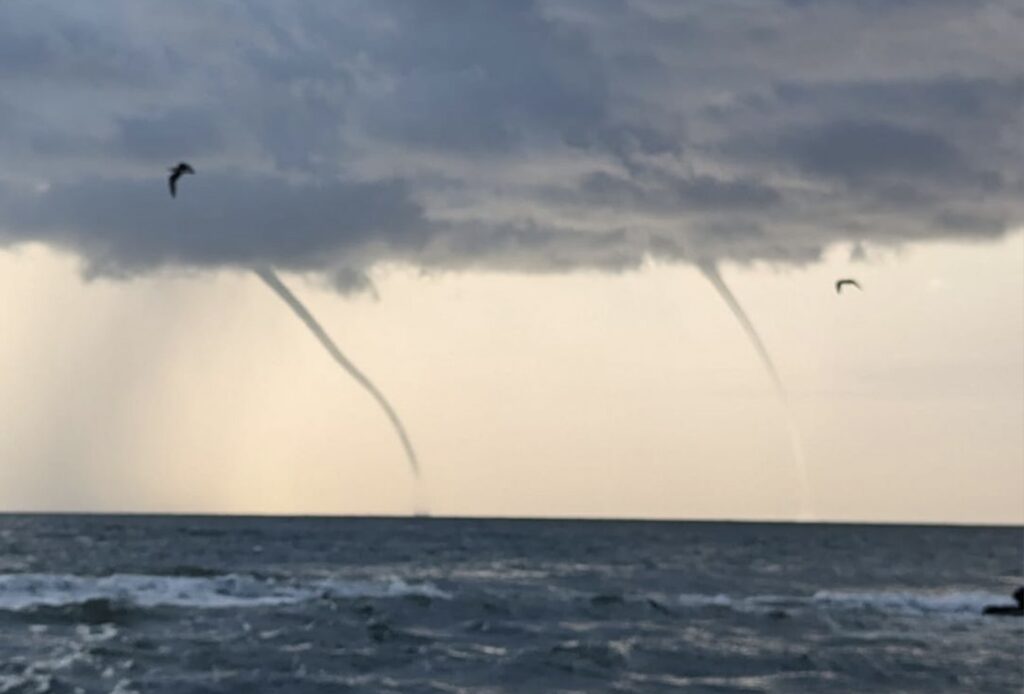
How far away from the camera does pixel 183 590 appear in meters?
61.5

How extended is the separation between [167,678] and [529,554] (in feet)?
248

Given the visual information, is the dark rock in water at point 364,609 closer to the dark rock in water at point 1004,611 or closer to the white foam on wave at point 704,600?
the white foam on wave at point 704,600

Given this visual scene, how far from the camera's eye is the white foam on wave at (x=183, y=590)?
55.0 metres

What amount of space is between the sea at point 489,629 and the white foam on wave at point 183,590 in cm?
14

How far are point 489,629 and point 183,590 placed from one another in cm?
1995

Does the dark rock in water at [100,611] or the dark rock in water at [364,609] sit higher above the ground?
the dark rock in water at [364,609]

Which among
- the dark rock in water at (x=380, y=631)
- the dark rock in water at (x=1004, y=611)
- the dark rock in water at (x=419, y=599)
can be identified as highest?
the dark rock in water at (x=1004, y=611)

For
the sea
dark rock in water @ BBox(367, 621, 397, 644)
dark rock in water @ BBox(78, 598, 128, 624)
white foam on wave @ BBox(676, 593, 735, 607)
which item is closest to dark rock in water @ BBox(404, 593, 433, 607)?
the sea

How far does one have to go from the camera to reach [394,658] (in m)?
38.7

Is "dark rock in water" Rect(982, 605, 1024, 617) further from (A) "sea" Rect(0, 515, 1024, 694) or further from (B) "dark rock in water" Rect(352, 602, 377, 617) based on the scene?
(B) "dark rock in water" Rect(352, 602, 377, 617)

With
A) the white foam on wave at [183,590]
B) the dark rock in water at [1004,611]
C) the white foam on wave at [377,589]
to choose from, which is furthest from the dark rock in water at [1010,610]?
the white foam on wave at [183,590]

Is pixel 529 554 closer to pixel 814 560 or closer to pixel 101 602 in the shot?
pixel 814 560

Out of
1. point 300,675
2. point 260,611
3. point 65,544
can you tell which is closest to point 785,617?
point 260,611

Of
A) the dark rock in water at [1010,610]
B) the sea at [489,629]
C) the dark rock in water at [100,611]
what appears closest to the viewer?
the sea at [489,629]
